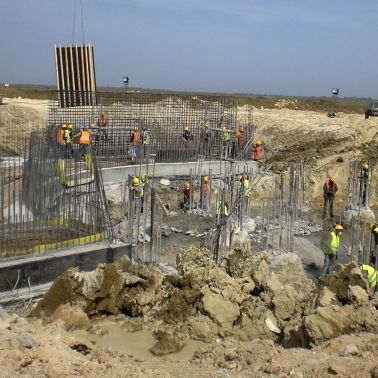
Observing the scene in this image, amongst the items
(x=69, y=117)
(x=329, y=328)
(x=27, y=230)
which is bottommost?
(x=329, y=328)

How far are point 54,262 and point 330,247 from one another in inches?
229

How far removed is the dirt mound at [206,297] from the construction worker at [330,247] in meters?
1.81

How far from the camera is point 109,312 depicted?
31.4 feet

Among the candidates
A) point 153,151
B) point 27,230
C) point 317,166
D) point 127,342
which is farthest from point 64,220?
point 317,166

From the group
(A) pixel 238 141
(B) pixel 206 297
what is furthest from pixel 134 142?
(B) pixel 206 297

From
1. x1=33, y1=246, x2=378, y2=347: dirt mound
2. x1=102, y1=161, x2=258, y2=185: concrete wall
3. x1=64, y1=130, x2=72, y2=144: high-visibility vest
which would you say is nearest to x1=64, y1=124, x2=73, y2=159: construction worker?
x1=64, y1=130, x2=72, y2=144: high-visibility vest

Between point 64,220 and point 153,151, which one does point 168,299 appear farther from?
point 153,151

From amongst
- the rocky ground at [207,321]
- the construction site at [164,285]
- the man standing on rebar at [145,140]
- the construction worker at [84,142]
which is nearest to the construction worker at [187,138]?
the man standing on rebar at [145,140]

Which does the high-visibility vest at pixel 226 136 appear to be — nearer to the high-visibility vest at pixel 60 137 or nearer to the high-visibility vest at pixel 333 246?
the high-visibility vest at pixel 60 137

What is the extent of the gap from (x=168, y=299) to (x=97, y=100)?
A: 1352 centimetres

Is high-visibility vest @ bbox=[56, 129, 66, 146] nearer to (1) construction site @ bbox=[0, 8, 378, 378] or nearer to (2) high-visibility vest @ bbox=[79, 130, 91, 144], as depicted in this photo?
(1) construction site @ bbox=[0, 8, 378, 378]

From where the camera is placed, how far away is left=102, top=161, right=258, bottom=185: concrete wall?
1827 centimetres

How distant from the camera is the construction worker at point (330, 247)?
11781 millimetres

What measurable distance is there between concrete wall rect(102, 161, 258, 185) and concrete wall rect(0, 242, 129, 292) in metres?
7.65
